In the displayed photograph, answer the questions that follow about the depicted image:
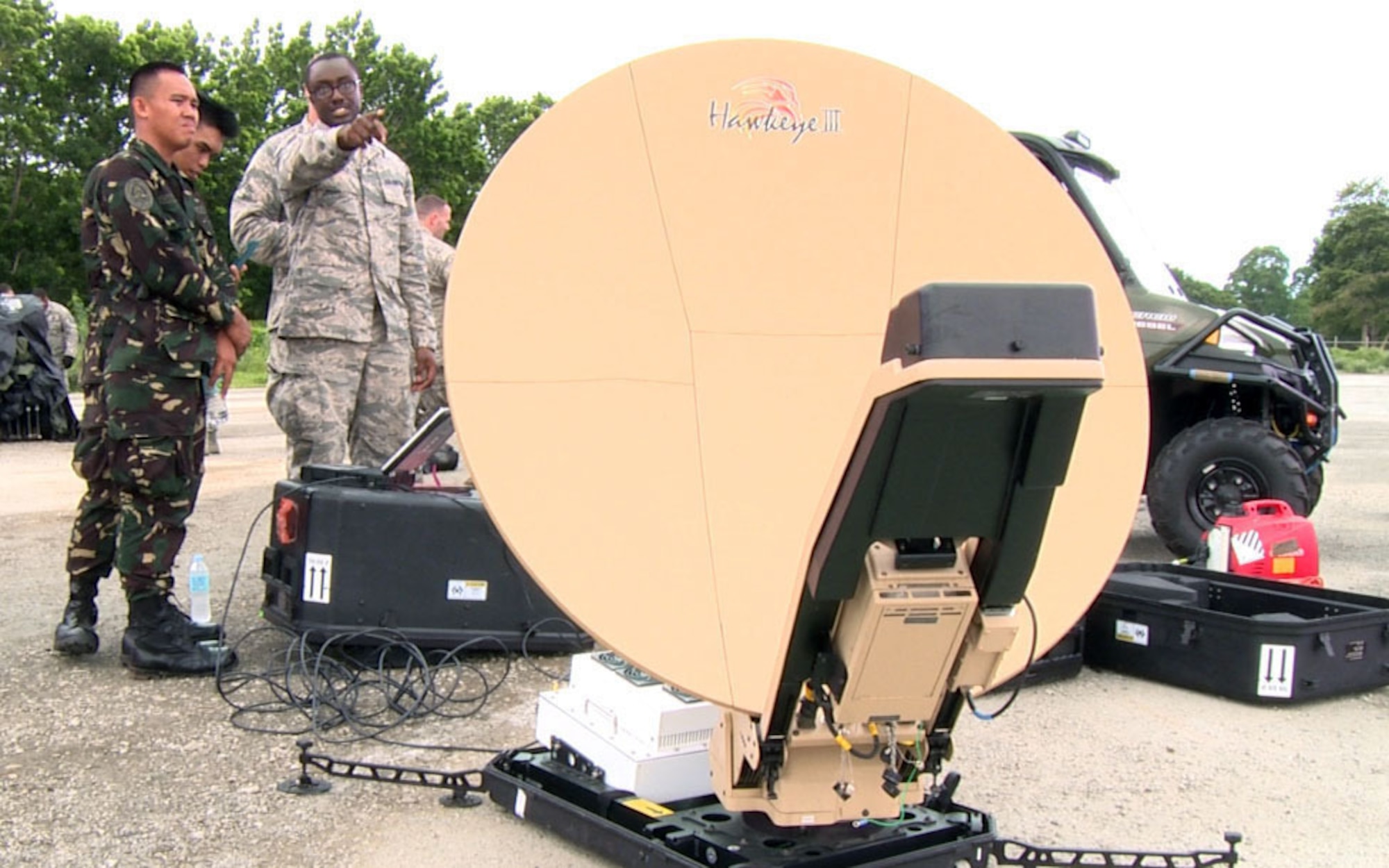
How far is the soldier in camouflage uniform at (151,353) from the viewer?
398cm

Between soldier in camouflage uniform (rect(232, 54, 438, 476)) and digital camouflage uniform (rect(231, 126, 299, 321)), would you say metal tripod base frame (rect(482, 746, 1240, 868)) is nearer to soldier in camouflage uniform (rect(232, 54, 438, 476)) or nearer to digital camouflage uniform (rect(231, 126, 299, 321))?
soldier in camouflage uniform (rect(232, 54, 438, 476))

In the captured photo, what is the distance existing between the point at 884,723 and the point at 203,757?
2.14 meters

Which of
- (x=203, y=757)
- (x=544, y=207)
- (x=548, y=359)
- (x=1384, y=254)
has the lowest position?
(x=203, y=757)

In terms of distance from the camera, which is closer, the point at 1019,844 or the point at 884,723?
the point at 884,723

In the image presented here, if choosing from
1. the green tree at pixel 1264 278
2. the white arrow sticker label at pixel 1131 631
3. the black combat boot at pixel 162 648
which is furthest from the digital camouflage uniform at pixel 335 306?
the green tree at pixel 1264 278

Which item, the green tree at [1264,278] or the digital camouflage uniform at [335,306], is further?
the green tree at [1264,278]

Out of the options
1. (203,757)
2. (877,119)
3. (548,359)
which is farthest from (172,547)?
(877,119)

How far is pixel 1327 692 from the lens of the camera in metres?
4.14

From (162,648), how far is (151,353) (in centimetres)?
99

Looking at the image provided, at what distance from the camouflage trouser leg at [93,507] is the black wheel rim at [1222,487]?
16.5 feet

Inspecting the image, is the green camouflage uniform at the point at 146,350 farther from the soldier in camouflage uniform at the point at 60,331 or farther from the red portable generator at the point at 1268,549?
the soldier in camouflage uniform at the point at 60,331

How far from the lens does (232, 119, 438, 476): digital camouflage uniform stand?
463 cm

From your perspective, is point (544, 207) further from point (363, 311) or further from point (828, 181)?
point (363, 311)

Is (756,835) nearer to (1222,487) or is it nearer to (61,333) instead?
(1222,487)
